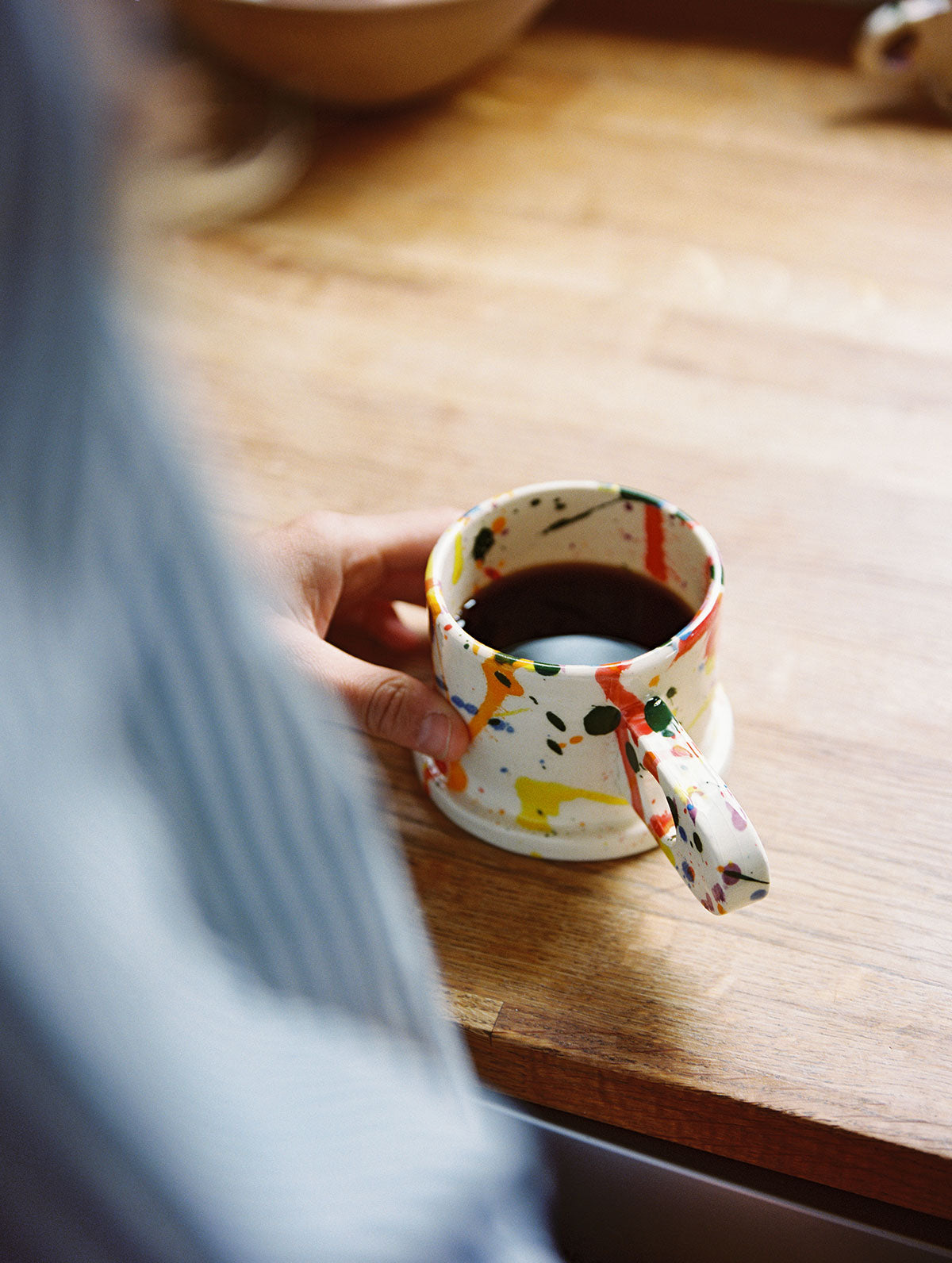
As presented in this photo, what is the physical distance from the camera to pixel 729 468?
707 mm

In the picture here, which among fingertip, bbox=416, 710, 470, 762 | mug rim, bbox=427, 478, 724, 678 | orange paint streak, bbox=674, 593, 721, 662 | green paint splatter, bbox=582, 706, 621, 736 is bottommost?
fingertip, bbox=416, 710, 470, 762

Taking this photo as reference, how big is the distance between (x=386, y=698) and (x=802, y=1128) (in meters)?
0.24

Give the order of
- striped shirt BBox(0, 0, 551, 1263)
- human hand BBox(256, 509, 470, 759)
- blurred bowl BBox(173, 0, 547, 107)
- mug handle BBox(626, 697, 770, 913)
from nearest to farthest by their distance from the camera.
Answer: striped shirt BBox(0, 0, 551, 1263), mug handle BBox(626, 697, 770, 913), human hand BBox(256, 509, 470, 759), blurred bowl BBox(173, 0, 547, 107)

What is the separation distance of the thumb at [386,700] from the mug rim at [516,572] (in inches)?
1.4

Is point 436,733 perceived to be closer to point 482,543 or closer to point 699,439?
point 482,543

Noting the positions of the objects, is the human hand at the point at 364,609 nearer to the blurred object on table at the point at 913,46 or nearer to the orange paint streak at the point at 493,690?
the orange paint streak at the point at 493,690

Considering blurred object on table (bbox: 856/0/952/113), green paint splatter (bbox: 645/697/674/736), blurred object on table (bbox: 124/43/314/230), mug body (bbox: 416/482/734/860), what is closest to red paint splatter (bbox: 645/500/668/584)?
mug body (bbox: 416/482/734/860)

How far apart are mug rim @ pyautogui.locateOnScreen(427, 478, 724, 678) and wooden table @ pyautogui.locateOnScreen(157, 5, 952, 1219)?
0.37 feet

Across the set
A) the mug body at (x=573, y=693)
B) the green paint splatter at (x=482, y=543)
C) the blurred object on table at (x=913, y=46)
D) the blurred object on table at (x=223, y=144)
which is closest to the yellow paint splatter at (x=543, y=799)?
the mug body at (x=573, y=693)

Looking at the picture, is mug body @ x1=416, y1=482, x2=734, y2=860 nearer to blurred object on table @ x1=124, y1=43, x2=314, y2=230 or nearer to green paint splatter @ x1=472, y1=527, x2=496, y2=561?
green paint splatter @ x1=472, y1=527, x2=496, y2=561

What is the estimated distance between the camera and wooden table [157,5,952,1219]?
1.45 feet

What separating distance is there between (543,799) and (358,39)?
2.40 feet

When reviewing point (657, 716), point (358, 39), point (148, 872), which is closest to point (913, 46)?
point (358, 39)

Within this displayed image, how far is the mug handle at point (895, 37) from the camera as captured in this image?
0.99 m
